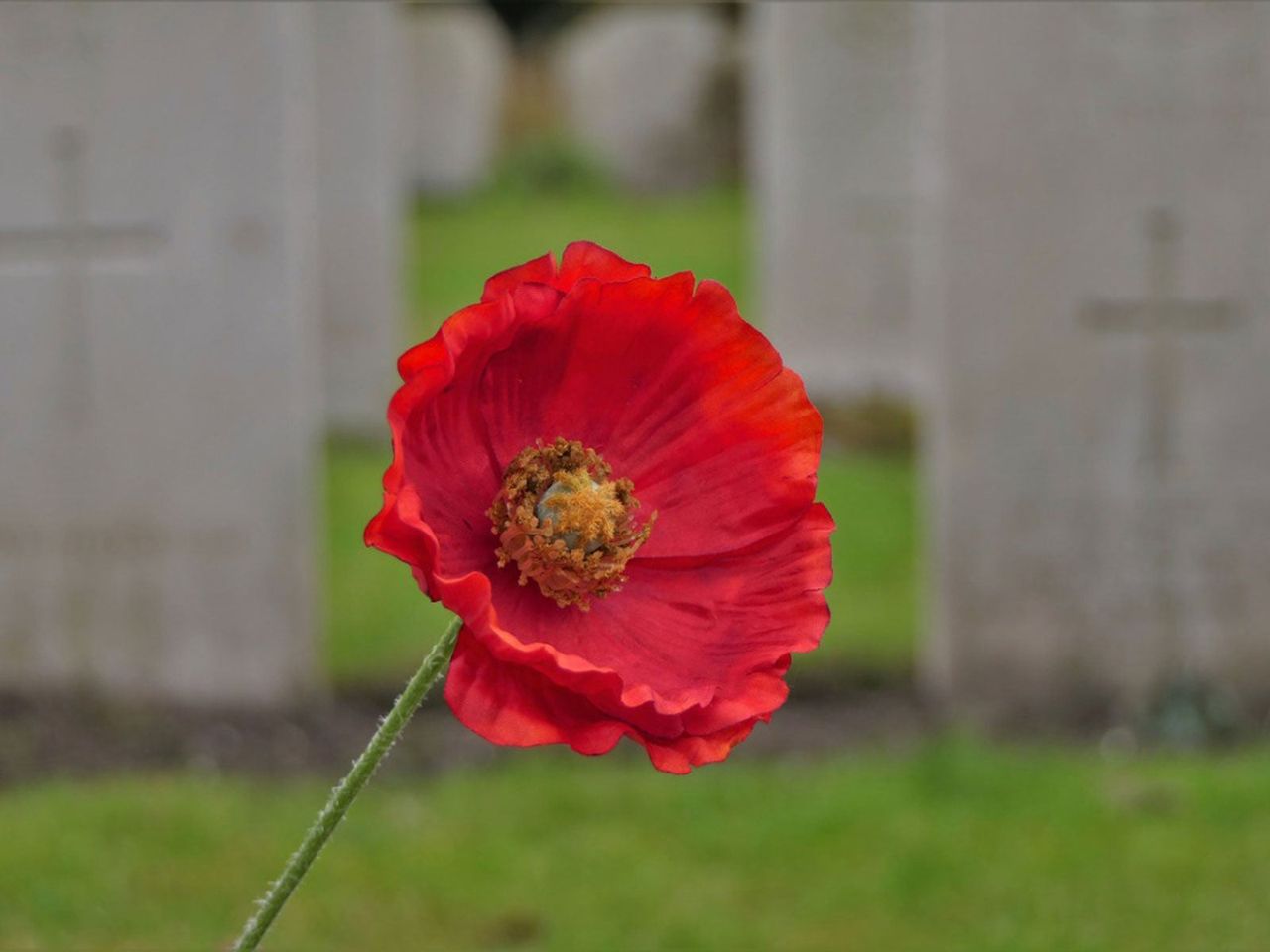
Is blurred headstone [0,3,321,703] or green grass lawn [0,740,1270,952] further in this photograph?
blurred headstone [0,3,321,703]

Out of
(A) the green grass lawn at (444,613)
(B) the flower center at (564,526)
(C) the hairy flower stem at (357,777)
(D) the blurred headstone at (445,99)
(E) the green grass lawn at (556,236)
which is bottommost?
(A) the green grass lawn at (444,613)

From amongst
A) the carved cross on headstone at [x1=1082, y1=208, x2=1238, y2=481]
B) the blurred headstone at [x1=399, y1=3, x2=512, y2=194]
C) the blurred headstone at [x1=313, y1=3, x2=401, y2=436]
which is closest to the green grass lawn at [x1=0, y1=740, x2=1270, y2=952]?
the carved cross on headstone at [x1=1082, y1=208, x2=1238, y2=481]

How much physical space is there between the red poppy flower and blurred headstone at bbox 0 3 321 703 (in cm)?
341

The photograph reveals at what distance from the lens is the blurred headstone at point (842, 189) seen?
8281 mm

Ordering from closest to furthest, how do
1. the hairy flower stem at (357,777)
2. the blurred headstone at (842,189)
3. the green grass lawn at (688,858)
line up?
the hairy flower stem at (357,777) < the green grass lawn at (688,858) < the blurred headstone at (842,189)

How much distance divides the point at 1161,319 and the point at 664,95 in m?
12.3

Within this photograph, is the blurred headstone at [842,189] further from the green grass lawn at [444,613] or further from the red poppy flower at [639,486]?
the red poppy flower at [639,486]

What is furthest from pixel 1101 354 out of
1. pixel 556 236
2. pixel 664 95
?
pixel 664 95

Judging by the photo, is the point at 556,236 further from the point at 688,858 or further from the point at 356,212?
the point at 688,858

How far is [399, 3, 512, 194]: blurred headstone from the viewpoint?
15633mm

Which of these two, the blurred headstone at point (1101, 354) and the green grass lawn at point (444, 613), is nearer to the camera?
the blurred headstone at point (1101, 354)

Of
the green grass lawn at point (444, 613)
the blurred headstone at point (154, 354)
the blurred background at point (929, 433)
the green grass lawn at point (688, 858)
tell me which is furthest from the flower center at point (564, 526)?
the green grass lawn at point (444, 613)

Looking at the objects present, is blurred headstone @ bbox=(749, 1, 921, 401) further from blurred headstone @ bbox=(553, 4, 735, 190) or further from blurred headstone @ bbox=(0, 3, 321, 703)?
blurred headstone @ bbox=(553, 4, 735, 190)

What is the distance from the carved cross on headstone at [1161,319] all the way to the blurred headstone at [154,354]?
192 cm
